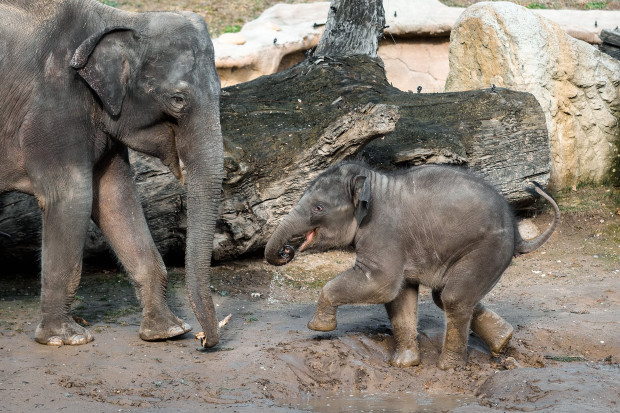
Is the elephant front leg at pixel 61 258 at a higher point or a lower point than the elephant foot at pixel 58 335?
higher

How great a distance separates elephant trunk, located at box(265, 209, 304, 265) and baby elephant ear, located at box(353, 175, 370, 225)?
0.40m

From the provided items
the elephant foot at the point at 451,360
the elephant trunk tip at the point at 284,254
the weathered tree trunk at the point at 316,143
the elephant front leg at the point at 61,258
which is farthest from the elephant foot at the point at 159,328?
the weathered tree trunk at the point at 316,143

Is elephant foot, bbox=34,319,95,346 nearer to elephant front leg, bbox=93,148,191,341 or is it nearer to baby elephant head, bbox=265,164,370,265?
elephant front leg, bbox=93,148,191,341

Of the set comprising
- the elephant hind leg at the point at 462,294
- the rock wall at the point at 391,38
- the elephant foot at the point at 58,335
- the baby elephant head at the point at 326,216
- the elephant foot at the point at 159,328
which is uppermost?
the baby elephant head at the point at 326,216

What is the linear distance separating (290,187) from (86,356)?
124 inches

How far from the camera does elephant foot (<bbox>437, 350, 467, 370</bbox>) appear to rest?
21.1 ft

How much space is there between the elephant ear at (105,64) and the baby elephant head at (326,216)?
4.63 ft

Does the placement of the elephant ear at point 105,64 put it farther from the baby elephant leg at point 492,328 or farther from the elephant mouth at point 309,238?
the baby elephant leg at point 492,328

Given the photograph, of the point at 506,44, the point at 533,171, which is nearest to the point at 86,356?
the point at 533,171

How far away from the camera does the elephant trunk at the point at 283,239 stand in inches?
244

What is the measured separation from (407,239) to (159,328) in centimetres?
190

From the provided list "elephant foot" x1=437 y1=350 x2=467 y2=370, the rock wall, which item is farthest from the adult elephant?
the rock wall

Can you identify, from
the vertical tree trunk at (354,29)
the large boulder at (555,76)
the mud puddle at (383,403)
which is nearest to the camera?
the mud puddle at (383,403)

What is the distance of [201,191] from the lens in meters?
6.11
